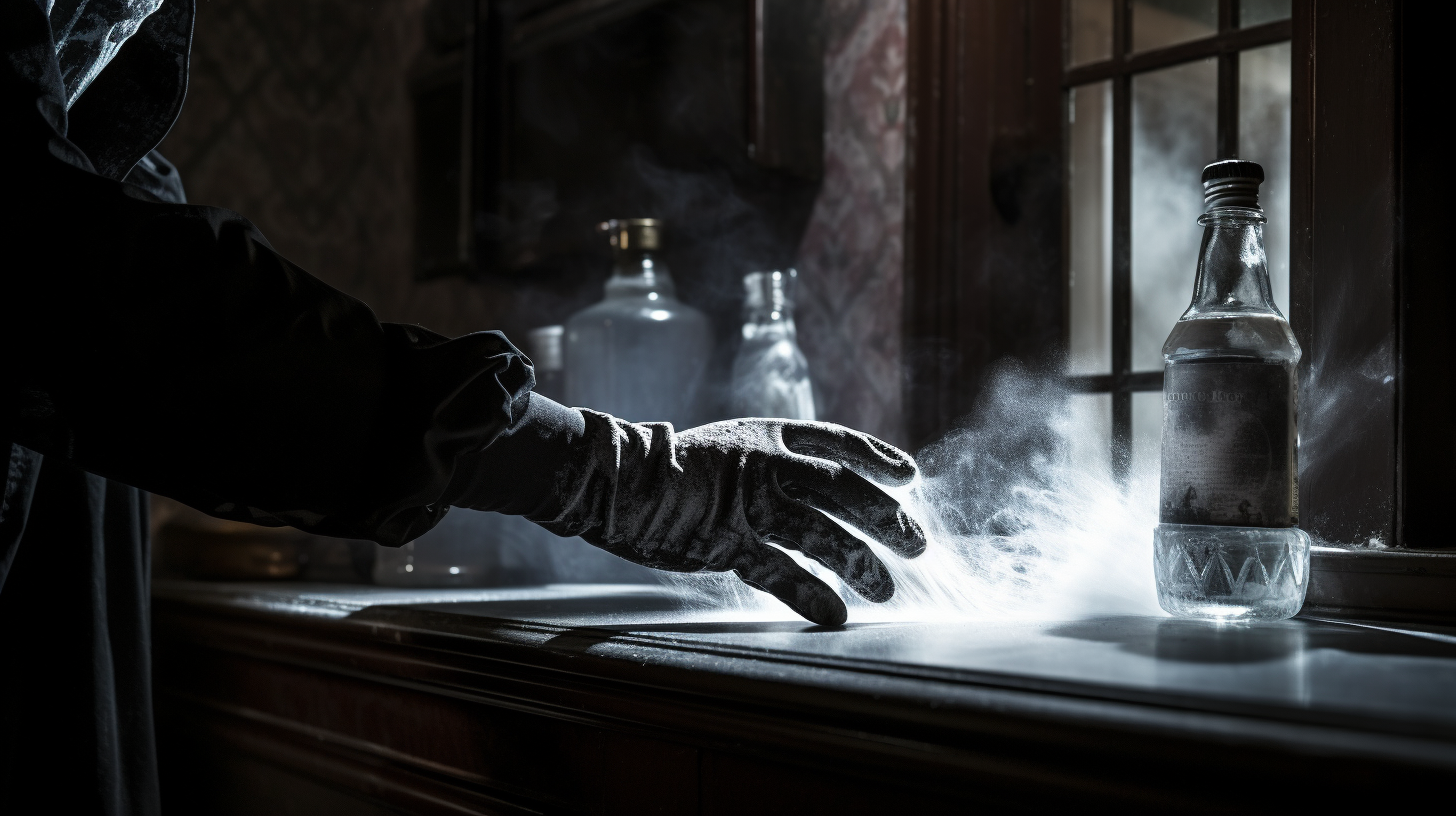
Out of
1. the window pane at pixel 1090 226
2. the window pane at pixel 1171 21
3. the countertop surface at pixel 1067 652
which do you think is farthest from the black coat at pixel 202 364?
the window pane at pixel 1171 21

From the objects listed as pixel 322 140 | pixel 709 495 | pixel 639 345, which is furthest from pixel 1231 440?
pixel 322 140

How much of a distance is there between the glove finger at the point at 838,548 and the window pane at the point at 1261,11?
76cm

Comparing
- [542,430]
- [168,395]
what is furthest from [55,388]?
[542,430]

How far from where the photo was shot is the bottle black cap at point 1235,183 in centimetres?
82

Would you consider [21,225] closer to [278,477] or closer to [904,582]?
[278,477]

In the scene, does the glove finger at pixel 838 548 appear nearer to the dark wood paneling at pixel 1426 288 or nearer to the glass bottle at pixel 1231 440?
the glass bottle at pixel 1231 440

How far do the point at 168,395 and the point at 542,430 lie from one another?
0.25 metres

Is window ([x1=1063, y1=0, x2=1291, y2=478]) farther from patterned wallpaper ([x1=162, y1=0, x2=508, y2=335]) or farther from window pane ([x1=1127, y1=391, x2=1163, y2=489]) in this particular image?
patterned wallpaper ([x1=162, y1=0, x2=508, y2=335])

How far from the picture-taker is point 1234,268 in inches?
33.1

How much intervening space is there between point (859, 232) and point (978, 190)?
167 millimetres

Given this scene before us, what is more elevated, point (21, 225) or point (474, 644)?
point (21, 225)

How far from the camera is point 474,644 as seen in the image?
0.81m

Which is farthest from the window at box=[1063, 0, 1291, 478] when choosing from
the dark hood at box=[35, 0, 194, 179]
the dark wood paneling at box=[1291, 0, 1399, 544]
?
the dark hood at box=[35, 0, 194, 179]

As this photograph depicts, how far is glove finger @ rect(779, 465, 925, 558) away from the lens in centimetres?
80
